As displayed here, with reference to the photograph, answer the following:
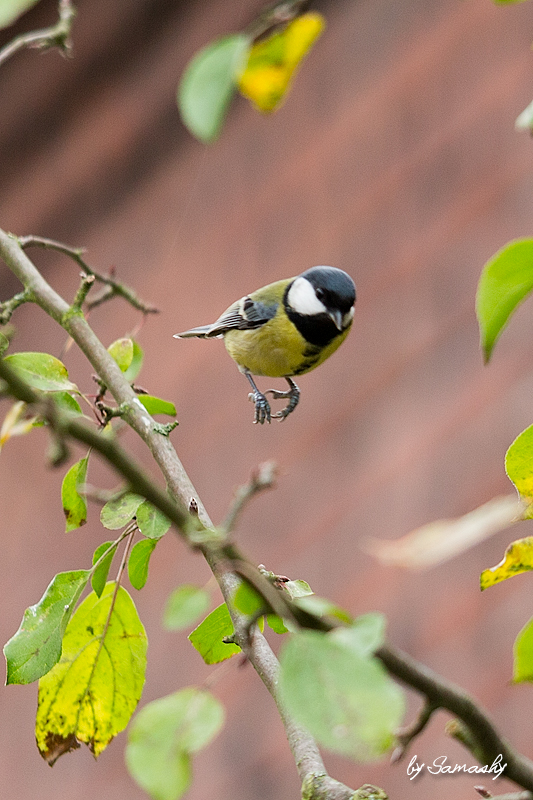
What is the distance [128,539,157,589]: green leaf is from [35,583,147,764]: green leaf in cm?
5

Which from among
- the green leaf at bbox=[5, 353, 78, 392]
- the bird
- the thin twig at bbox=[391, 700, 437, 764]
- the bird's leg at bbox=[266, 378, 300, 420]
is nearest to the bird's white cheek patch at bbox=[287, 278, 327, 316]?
the bird

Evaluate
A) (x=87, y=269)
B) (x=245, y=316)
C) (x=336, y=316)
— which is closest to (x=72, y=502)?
(x=87, y=269)

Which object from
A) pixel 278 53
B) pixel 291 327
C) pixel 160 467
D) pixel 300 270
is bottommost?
pixel 160 467

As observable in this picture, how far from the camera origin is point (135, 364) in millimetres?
1011

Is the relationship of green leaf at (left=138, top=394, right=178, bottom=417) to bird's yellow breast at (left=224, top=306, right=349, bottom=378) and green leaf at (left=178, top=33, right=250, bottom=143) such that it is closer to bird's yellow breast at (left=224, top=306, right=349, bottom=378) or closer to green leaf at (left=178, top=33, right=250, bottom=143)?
green leaf at (left=178, top=33, right=250, bottom=143)

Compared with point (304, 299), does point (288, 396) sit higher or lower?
lower

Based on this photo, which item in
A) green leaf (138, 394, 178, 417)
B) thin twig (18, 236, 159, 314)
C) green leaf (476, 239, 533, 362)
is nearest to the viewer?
green leaf (476, 239, 533, 362)

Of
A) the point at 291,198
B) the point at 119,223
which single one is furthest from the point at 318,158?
the point at 119,223

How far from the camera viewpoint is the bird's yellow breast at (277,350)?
166 centimetres

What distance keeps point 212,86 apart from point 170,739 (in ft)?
Answer: 0.95

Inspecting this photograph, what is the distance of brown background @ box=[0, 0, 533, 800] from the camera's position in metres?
2.77

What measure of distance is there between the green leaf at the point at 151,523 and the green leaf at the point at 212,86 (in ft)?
1.34

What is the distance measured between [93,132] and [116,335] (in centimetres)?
90

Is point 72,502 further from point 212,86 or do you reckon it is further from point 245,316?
point 245,316
